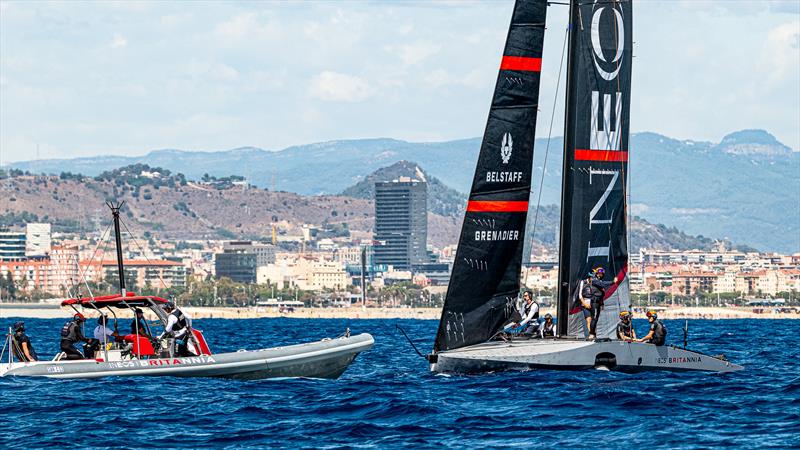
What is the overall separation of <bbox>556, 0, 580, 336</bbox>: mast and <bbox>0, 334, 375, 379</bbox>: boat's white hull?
5.63 metres

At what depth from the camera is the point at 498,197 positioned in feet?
118

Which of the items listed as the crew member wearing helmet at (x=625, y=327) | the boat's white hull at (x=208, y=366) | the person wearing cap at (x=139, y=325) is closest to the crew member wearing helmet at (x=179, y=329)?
the boat's white hull at (x=208, y=366)

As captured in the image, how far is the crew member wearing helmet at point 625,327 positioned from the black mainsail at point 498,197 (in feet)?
10.2

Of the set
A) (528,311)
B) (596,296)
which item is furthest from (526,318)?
(596,296)

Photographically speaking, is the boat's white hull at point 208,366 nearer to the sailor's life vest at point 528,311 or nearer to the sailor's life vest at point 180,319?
the sailor's life vest at point 180,319

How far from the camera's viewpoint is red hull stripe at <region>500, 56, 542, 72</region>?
3584 cm

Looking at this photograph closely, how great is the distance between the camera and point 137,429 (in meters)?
27.9

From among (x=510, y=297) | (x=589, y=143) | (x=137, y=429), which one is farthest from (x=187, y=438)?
(x=589, y=143)

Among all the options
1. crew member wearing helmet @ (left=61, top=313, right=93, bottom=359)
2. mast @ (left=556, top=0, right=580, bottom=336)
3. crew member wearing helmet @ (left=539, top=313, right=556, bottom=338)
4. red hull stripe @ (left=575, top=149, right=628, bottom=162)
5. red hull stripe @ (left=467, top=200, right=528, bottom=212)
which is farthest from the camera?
crew member wearing helmet @ (left=539, top=313, right=556, bottom=338)

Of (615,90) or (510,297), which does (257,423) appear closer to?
(510,297)

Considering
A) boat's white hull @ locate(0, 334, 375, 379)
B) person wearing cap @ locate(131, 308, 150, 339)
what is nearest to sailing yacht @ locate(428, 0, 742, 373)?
boat's white hull @ locate(0, 334, 375, 379)

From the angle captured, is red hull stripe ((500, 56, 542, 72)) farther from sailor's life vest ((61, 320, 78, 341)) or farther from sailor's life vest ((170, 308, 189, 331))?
sailor's life vest ((61, 320, 78, 341))

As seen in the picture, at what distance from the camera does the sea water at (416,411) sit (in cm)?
2648

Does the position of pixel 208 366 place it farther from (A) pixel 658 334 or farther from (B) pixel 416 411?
(A) pixel 658 334
